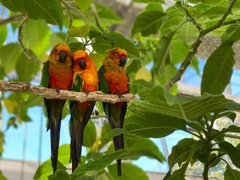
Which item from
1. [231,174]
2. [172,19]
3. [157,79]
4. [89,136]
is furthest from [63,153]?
[172,19]

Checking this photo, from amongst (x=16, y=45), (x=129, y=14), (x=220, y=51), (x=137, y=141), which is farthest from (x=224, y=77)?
(x=129, y=14)

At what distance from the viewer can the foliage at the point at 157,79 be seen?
52cm

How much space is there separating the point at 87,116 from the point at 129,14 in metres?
1.28

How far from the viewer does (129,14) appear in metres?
1.81

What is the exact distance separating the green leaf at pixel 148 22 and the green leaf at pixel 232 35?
0.60ft

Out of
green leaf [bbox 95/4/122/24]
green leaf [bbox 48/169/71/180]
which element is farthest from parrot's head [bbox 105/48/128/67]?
green leaf [bbox 95/4/122/24]

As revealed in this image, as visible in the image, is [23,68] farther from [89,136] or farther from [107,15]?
[89,136]

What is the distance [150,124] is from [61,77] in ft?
0.54

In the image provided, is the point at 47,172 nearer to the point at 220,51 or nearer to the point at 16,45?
the point at 220,51

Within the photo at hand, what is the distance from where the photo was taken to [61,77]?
63 centimetres

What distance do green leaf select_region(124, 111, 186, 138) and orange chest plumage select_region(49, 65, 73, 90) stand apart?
12cm

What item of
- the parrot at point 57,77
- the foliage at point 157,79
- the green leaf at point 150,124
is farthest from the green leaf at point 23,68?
the green leaf at point 150,124

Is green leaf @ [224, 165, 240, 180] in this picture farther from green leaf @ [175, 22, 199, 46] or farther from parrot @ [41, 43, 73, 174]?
green leaf @ [175, 22, 199, 46]

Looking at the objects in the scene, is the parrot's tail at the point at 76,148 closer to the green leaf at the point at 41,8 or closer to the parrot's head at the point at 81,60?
the parrot's head at the point at 81,60
